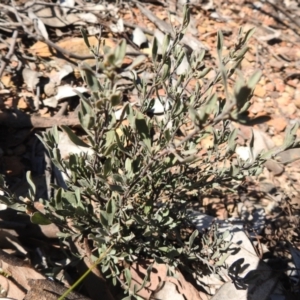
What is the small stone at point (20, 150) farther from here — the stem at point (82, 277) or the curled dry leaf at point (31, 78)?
the stem at point (82, 277)

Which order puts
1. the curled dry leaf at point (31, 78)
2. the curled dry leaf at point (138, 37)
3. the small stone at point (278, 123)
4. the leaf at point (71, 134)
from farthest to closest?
1. the curled dry leaf at point (138, 37)
2. the small stone at point (278, 123)
3. the curled dry leaf at point (31, 78)
4. the leaf at point (71, 134)

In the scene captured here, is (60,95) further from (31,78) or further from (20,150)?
(20,150)

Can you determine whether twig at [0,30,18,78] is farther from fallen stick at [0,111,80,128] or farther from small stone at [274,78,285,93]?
small stone at [274,78,285,93]

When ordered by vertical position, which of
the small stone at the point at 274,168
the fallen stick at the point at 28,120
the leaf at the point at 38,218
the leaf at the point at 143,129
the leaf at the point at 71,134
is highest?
the leaf at the point at 143,129

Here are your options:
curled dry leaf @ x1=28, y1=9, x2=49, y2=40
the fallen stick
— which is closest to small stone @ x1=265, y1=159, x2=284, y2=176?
the fallen stick

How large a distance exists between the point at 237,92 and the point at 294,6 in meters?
3.80

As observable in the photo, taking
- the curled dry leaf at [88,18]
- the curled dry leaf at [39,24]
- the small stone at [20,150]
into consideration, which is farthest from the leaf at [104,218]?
the curled dry leaf at [88,18]

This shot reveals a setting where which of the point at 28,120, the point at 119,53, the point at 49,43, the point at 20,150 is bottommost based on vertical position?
the point at 20,150

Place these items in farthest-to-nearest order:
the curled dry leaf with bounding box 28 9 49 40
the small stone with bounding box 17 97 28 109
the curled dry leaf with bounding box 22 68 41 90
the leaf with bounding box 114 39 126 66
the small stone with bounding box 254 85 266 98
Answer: the small stone with bounding box 254 85 266 98 < the curled dry leaf with bounding box 28 9 49 40 < the curled dry leaf with bounding box 22 68 41 90 < the small stone with bounding box 17 97 28 109 < the leaf with bounding box 114 39 126 66

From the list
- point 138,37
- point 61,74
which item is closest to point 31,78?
point 61,74

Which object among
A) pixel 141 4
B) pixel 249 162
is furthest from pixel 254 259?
pixel 141 4

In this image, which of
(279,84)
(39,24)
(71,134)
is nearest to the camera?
(71,134)

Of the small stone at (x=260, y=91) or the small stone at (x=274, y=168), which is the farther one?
the small stone at (x=260, y=91)

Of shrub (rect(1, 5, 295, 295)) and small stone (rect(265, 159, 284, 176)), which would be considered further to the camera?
small stone (rect(265, 159, 284, 176))
